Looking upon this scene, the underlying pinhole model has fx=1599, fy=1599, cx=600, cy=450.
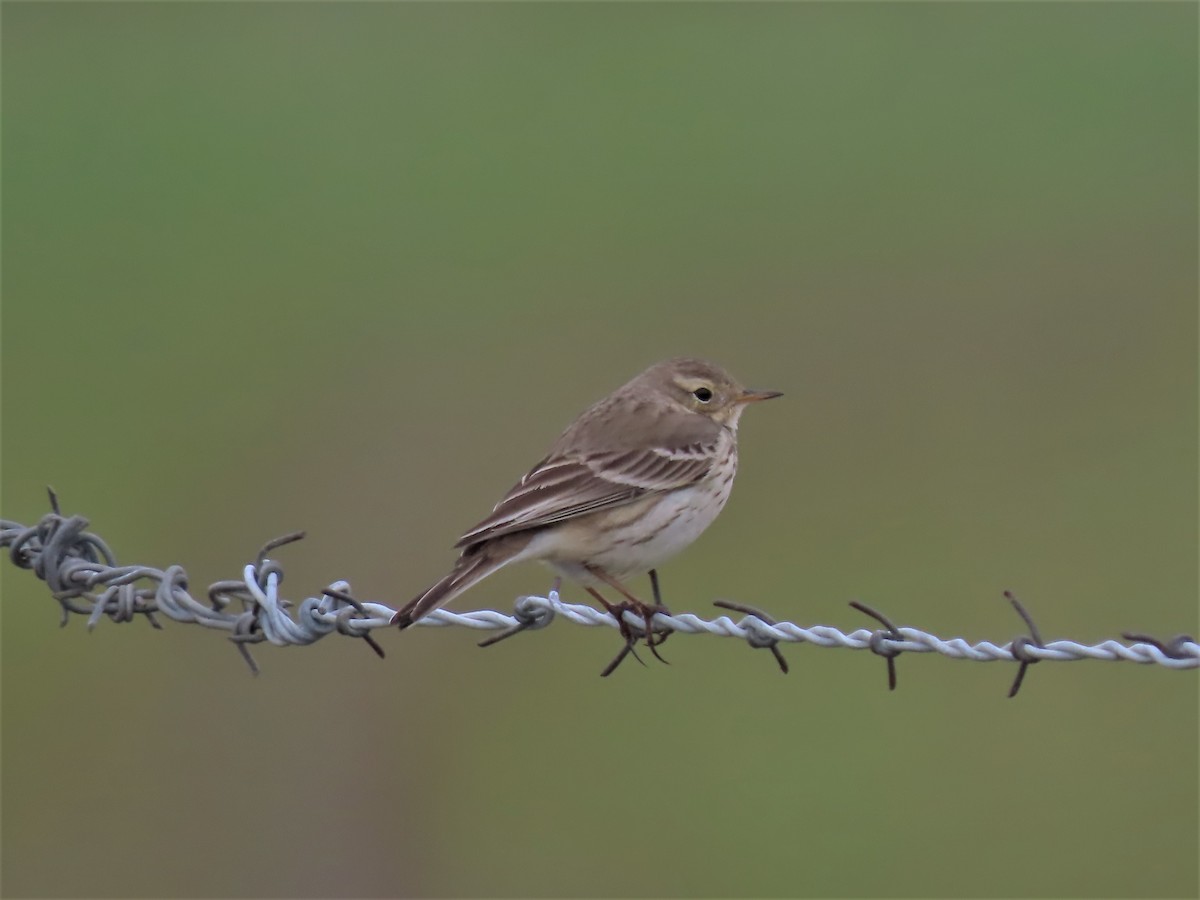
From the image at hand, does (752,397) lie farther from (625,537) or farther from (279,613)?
(279,613)

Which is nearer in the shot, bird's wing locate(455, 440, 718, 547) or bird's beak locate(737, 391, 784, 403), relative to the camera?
bird's wing locate(455, 440, 718, 547)

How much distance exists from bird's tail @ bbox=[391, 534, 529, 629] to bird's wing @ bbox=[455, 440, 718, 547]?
5 centimetres

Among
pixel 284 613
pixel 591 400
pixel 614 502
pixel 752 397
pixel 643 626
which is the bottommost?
pixel 643 626

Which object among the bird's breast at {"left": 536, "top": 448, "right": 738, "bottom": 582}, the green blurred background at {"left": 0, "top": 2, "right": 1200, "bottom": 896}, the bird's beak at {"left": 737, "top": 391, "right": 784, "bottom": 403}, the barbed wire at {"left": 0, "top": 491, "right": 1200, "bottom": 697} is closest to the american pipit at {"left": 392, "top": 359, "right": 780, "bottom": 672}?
the bird's breast at {"left": 536, "top": 448, "right": 738, "bottom": 582}

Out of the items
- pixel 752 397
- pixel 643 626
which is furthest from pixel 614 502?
pixel 752 397

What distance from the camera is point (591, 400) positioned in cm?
1263

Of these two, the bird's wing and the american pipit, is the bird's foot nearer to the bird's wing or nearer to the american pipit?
the american pipit

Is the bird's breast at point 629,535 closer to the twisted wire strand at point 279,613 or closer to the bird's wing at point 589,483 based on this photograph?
the bird's wing at point 589,483

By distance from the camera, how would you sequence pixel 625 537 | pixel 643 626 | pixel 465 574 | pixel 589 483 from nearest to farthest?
pixel 465 574 < pixel 643 626 < pixel 625 537 < pixel 589 483

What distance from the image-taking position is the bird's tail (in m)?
5.03

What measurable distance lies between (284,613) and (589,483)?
171 cm

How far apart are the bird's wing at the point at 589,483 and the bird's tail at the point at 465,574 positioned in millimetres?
52

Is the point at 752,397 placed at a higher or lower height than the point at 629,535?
higher

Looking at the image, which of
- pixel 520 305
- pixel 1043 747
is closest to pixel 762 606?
pixel 1043 747
